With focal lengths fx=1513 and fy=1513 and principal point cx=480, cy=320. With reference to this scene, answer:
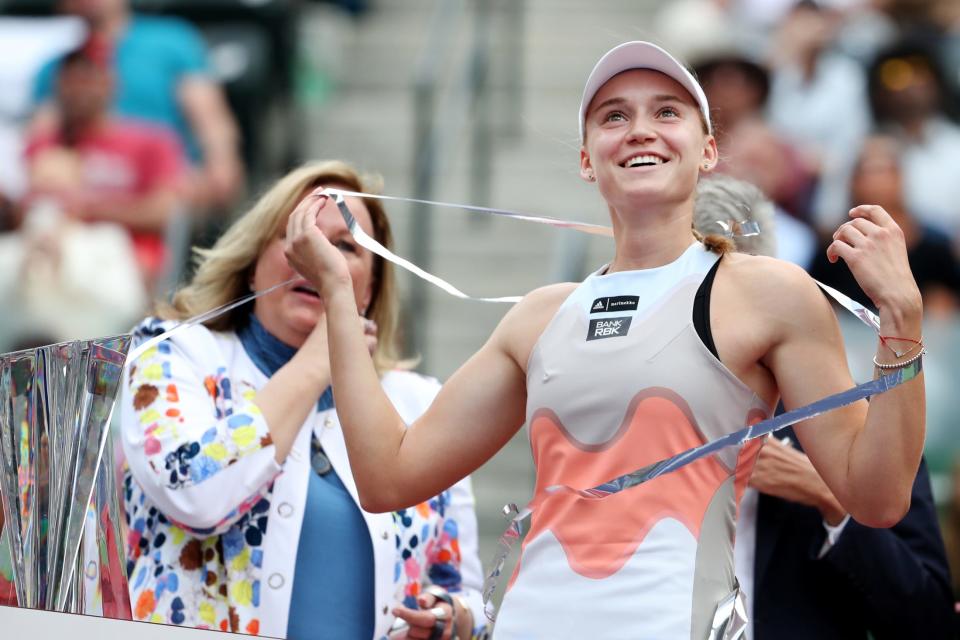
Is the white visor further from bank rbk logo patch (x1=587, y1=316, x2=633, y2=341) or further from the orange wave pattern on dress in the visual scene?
the orange wave pattern on dress

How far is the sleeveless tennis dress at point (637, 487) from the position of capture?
187 cm

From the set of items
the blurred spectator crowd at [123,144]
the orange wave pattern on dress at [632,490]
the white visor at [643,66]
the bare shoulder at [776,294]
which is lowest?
the blurred spectator crowd at [123,144]

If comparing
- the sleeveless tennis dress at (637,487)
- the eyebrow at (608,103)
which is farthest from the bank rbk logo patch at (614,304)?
the eyebrow at (608,103)

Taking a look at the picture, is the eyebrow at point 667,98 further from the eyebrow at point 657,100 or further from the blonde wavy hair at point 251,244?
the blonde wavy hair at point 251,244

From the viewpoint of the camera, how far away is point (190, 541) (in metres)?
2.73

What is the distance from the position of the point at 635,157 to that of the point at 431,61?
567 cm

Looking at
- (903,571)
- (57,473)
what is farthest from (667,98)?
(903,571)

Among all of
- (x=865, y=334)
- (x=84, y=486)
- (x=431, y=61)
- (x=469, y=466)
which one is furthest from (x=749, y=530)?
(x=431, y=61)

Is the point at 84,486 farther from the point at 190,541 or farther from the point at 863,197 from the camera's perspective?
the point at 863,197

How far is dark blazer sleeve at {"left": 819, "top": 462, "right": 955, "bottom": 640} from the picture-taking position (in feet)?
8.98

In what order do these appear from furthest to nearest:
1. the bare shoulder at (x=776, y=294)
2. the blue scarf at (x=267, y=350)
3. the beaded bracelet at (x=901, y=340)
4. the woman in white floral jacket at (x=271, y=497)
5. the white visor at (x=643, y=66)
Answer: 1. the blue scarf at (x=267, y=350)
2. the woman in white floral jacket at (x=271, y=497)
3. the white visor at (x=643, y=66)
4. the bare shoulder at (x=776, y=294)
5. the beaded bracelet at (x=901, y=340)

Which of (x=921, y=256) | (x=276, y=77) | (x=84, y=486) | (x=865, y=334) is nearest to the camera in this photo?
(x=84, y=486)

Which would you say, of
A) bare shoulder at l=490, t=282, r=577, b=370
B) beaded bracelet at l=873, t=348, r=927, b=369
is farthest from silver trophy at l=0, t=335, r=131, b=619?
beaded bracelet at l=873, t=348, r=927, b=369

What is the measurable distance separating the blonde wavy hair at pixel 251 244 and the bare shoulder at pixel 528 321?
2.87ft
